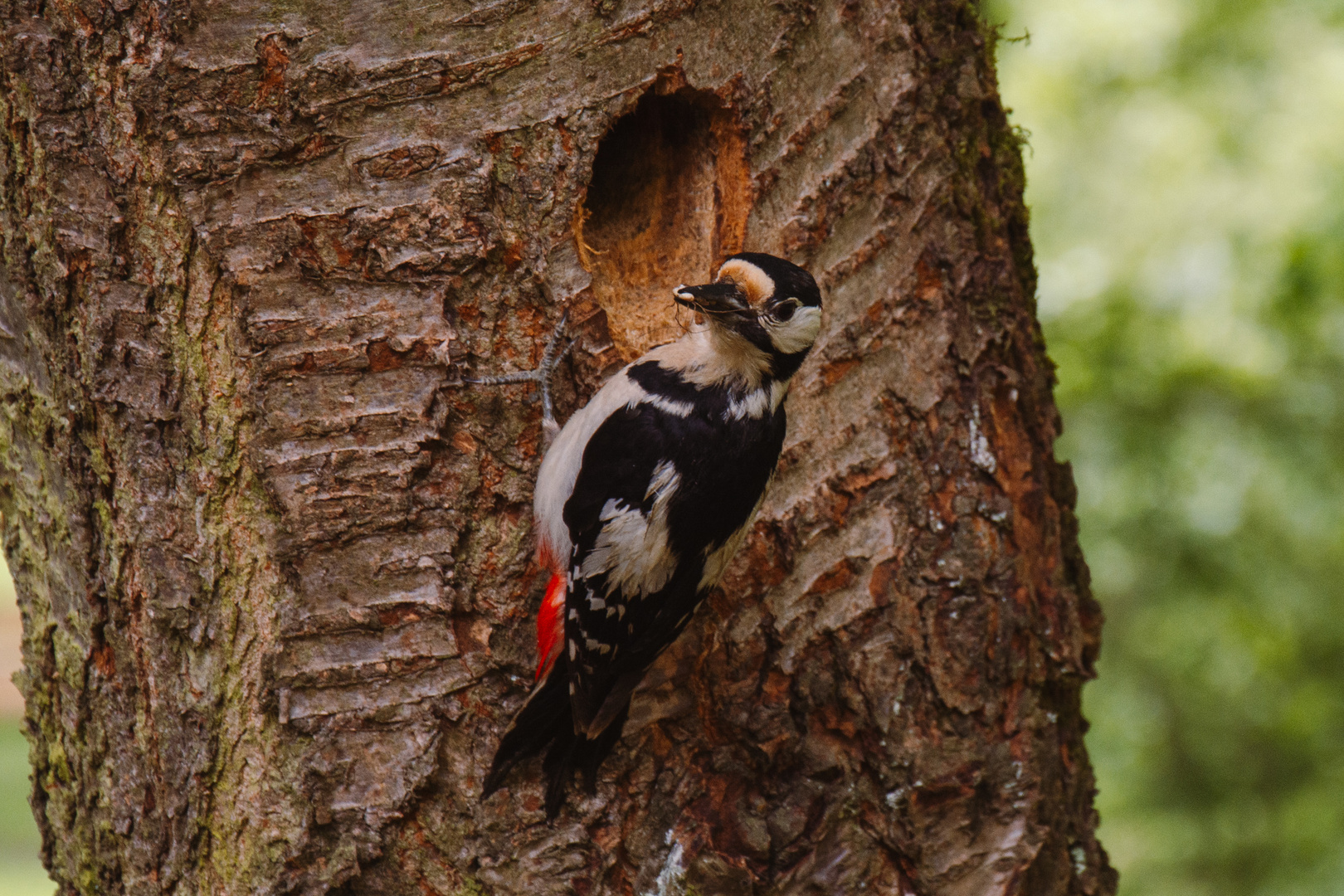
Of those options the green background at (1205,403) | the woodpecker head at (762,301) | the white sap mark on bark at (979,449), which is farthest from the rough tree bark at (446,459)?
the green background at (1205,403)

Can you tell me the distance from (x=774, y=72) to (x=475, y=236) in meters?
0.76

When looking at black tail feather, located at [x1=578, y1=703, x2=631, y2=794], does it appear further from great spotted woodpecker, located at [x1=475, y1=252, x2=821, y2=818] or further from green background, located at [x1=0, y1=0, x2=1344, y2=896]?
green background, located at [x1=0, y1=0, x2=1344, y2=896]

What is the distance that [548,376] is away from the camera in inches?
94.0

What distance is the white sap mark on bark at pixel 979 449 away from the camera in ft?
8.30

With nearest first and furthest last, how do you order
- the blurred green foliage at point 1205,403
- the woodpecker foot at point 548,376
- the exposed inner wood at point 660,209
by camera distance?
the woodpecker foot at point 548,376 → the exposed inner wood at point 660,209 → the blurred green foliage at point 1205,403

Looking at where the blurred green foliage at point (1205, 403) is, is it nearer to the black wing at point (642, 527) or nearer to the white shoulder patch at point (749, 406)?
the white shoulder patch at point (749, 406)

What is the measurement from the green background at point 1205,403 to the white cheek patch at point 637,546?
7.93 feet

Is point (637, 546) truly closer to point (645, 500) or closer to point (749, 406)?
point (645, 500)

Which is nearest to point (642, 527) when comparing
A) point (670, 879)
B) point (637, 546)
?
point (637, 546)

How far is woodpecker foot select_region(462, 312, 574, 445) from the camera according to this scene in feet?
7.64

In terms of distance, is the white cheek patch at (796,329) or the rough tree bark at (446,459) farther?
the white cheek patch at (796,329)

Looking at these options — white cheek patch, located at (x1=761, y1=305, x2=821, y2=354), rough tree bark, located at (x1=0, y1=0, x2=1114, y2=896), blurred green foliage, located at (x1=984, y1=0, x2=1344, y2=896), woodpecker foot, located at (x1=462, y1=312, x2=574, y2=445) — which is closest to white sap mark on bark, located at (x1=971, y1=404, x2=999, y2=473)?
rough tree bark, located at (x1=0, y1=0, x2=1114, y2=896)

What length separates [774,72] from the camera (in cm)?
247

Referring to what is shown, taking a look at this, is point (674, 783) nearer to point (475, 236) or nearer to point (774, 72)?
point (475, 236)
